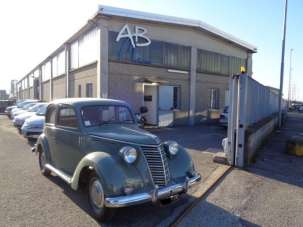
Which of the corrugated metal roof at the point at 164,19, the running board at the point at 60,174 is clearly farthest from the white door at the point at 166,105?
the running board at the point at 60,174

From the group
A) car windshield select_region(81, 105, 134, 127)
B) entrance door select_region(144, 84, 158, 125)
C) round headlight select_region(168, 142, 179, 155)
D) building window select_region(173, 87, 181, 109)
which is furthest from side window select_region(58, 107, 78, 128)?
building window select_region(173, 87, 181, 109)

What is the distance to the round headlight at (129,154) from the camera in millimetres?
4023

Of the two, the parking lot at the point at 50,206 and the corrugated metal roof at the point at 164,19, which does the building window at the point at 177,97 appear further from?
the parking lot at the point at 50,206

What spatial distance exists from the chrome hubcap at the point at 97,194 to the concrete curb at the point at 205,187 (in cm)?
113

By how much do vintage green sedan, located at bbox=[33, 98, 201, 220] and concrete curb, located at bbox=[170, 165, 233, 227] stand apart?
0.37 metres

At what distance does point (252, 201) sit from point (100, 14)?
12.3 m

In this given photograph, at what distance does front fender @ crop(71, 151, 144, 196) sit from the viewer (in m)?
3.85

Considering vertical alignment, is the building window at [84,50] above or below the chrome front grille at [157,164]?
above

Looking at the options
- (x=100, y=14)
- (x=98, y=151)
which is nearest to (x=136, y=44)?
Answer: (x=100, y=14)

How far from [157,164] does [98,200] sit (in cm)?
107

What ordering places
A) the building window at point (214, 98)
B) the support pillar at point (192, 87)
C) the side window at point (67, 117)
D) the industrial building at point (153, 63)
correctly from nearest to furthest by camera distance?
the side window at point (67, 117), the industrial building at point (153, 63), the support pillar at point (192, 87), the building window at point (214, 98)

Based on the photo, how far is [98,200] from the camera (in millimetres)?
4203

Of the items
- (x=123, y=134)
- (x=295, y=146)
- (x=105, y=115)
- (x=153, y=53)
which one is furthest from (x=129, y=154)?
(x=153, y=53)

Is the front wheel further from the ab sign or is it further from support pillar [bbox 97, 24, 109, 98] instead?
the ab sign
